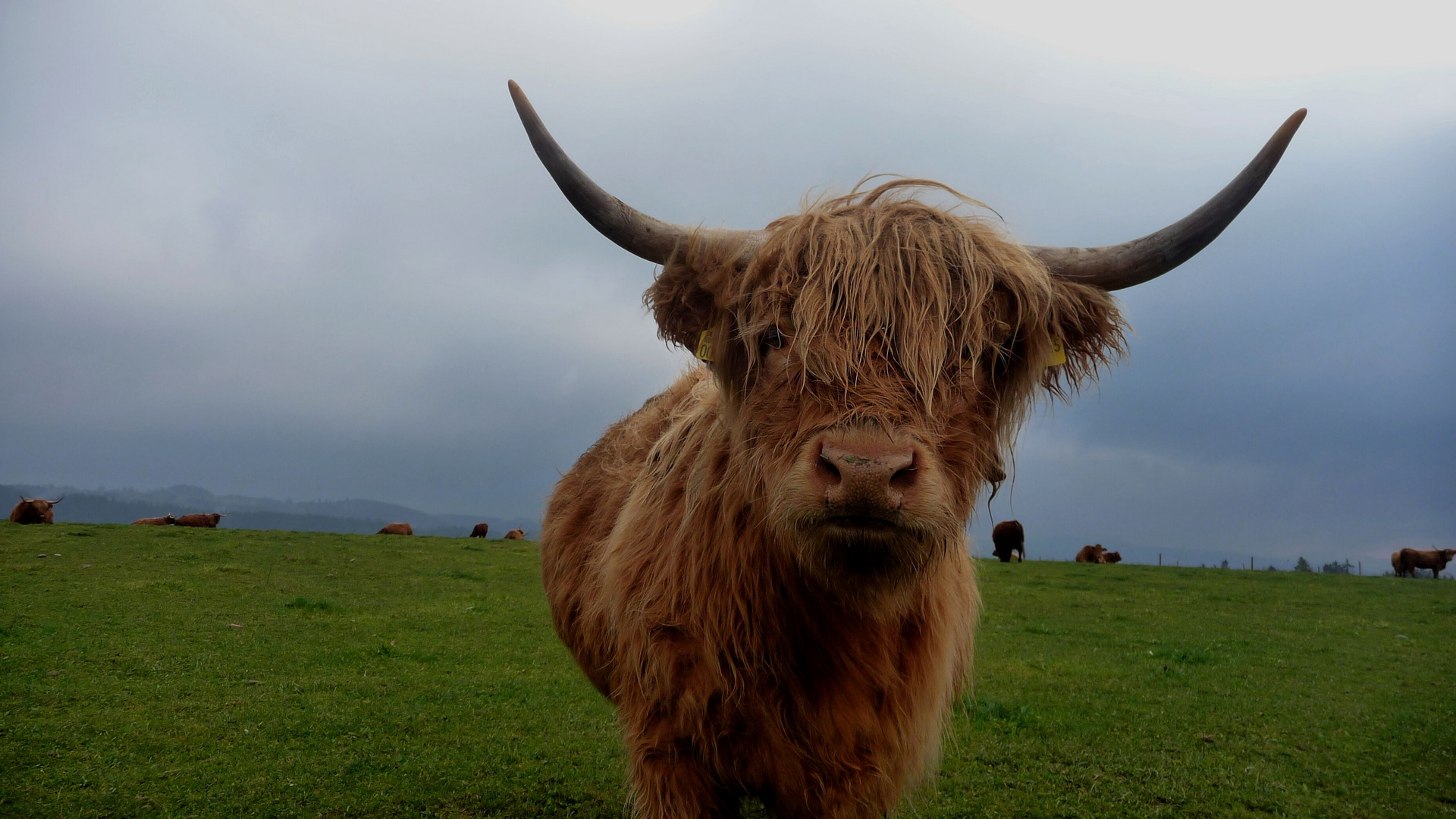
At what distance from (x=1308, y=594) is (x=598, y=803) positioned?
55.8 feet

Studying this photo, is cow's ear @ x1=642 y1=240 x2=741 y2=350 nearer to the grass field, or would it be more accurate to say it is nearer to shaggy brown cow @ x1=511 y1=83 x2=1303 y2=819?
shaggy brown cow @ x1=511 y1=83 x2=1303 y2=819

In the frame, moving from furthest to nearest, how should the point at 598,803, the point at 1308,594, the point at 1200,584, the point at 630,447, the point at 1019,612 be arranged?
the point at 1200,584
the point at 1308,594
the point at 1019,612
the point at 598,803
the point at 630,447

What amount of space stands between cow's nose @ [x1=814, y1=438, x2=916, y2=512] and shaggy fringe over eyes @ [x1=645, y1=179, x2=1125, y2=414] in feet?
0.81

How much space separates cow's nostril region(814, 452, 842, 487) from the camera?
1.96 m

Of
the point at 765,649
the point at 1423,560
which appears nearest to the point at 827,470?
the point at 765,649

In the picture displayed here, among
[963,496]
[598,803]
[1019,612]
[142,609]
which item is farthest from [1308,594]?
[142,609]

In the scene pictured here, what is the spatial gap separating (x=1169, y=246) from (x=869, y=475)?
5.02 ft

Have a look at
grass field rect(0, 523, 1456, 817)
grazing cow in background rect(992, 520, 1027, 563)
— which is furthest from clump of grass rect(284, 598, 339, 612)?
grazing cow in background rect(992, 520, 1027, 563)

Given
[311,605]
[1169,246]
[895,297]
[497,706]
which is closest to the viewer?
[895,297]

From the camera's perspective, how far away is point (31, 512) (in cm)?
2056

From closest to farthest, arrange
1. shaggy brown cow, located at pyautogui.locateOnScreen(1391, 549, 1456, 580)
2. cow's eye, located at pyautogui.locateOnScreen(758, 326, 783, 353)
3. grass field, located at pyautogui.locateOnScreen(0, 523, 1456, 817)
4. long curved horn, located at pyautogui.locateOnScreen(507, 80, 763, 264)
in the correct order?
cow's eye, located at pyautogui.locateOnScreen(758, 326, 783, 353) < long curved horn, located at pyautogui.locateOnScreen(507, 80, 763, 264) < grass field, located at pyautogui.locateOnScreen(0, 523, 1456, 817) < shaggy brown cow, located at pyautogui.locateOnScreen(1391, 549, 1456, 580)

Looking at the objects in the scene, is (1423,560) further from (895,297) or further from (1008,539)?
(895,297)

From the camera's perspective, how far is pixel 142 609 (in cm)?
970

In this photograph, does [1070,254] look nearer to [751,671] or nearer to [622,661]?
[751,671]
